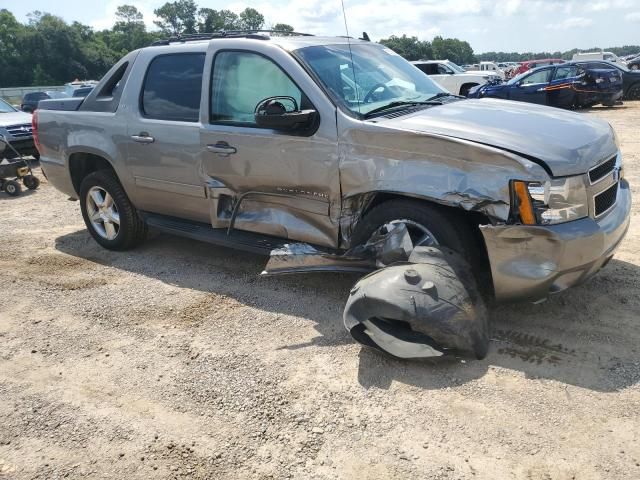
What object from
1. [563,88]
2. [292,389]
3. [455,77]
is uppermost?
[455,77]

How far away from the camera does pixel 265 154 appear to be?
4.21 m

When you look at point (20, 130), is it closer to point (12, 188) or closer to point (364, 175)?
point (12, 188)

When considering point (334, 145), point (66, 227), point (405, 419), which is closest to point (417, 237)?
point (334, 145)

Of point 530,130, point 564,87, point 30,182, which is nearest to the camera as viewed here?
point 530,130

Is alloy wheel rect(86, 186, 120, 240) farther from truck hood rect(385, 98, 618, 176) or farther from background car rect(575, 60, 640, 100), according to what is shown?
background car rect(575, 60, 640, 100)

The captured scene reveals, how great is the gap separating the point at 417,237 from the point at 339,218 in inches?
23.6

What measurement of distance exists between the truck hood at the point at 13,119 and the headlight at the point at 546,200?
10844 millimetres

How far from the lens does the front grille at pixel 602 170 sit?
3.41 metres

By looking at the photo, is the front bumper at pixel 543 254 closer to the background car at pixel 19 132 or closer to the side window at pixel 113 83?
the side window at pixel 113 83

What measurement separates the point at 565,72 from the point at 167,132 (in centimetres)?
1631

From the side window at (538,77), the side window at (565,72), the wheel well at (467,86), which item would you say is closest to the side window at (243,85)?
the side window at (538,77)

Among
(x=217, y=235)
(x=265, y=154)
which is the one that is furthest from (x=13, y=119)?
(x=265, y=154)

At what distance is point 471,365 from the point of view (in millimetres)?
3299

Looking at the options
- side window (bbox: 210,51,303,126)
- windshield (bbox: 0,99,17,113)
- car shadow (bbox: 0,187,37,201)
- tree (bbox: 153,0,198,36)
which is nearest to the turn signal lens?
side window (bbox: 210,51,303,126)
